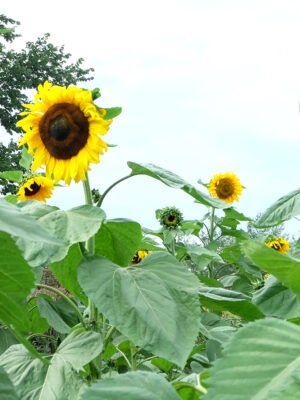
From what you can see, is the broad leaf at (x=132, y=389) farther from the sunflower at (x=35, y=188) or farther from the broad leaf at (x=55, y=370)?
the sunflower at (x=35, y=188)

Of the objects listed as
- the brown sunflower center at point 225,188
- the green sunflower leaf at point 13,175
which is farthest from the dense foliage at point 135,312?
the brown sunflower center at point 225,188

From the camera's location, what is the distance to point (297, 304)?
1.84 ft

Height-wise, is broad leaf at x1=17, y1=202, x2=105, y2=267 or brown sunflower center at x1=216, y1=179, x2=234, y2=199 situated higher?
brown sunflower center at x1=216, y1=179, x2=234, y2=199

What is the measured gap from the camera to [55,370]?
787 millimetres

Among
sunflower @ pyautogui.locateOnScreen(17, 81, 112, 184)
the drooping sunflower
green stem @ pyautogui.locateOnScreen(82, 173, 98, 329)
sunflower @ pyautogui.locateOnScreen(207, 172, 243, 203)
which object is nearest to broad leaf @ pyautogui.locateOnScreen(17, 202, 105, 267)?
green stem @ pyautogui.locateOnScreen(82, 173, 98, 329)

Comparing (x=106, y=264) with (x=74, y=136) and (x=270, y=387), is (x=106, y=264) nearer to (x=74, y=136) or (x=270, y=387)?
(x=74, y=136)

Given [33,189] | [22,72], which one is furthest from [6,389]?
[22,72]

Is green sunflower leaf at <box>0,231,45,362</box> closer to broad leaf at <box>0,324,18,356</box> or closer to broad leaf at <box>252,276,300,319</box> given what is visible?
broad leaf at <box>252,276,300,319</box>

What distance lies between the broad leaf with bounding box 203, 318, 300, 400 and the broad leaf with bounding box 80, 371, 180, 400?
0.11 feet

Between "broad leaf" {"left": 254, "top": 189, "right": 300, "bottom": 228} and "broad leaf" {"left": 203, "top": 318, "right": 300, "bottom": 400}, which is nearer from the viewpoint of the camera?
"broad leaf" {"left": 203, "top": 318, "right": 300, "bottom": 400}

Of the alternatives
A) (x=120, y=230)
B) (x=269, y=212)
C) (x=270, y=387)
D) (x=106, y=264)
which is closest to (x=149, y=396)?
(x=270, y=387)

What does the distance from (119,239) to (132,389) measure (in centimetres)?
77

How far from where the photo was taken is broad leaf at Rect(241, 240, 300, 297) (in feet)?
1.03

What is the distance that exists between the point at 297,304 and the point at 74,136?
728 millimetres
